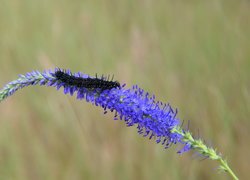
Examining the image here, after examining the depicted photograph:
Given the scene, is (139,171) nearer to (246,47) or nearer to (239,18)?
(246,47)

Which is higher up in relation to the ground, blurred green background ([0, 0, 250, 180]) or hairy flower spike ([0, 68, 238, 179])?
blurred green background ([0, 0, 250, 180])

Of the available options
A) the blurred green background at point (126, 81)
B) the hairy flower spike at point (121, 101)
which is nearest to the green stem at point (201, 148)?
the hairy flower spike at point (121, 101)

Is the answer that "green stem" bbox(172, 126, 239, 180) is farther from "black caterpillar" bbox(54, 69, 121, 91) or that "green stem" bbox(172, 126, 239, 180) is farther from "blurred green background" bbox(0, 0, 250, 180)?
"blurred green background" bbox(0, 0, 250, 180)

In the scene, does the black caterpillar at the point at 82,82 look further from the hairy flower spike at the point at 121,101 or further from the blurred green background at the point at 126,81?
the blurred green background at the point at 126,81

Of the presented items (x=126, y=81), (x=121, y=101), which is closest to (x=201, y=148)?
(x=121, y=101)

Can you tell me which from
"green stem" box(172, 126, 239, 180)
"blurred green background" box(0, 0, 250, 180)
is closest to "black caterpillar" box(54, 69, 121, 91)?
"green stem" box(172, 126, 239, 180)

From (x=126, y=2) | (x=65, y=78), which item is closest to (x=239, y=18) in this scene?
(x=126, y=2)
